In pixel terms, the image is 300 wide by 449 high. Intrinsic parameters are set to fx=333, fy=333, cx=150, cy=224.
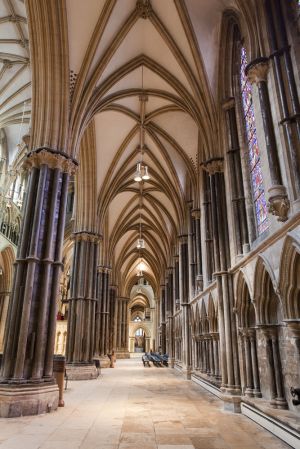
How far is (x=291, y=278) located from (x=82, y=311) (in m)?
11.5

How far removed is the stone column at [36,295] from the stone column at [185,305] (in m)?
10.2

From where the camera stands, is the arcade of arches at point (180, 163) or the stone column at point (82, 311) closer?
the arcade of arches at point (180, 163)

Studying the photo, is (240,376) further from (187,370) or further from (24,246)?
(187,370)

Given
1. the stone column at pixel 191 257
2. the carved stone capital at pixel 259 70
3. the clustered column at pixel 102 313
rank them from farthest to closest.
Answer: the clustered column at pixel 102 313 → the stone column at pixel 191 257 → the carved stone capital at pixel 259 70

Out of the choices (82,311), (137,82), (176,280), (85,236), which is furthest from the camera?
(176,280)

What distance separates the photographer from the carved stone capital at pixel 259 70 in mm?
6883

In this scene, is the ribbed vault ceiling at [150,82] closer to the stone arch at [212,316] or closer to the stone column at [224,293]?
the stone column at [224,293]

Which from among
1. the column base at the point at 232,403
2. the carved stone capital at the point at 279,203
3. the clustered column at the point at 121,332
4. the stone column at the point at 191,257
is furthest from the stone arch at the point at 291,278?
the clustered column at the point at 121,332

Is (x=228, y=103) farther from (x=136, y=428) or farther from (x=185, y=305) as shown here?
(x=185, y=305)

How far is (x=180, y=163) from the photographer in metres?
17.9

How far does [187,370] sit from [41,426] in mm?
11593

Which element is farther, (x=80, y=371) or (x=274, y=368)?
(x=80, y=371)

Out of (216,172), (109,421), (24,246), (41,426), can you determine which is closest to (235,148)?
(216,172)

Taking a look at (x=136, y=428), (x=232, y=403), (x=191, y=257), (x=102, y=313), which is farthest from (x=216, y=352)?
(x=102, y=313)
